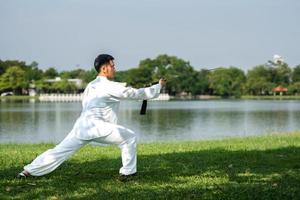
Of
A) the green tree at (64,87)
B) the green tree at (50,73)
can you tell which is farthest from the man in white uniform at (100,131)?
the green tree at (50,73)

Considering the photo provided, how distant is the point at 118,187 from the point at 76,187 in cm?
63

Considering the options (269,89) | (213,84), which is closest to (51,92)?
(213,84)

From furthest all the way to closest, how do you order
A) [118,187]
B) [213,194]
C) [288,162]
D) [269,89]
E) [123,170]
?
1. [269,89]
2. [288,162]
3. [123,170]
4. [118,187]
5. [213,194]

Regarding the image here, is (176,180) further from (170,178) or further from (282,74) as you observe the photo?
(282,74)

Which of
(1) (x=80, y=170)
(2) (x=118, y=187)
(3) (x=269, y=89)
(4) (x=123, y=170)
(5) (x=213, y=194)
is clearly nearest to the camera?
(5) (x=213, y=194)

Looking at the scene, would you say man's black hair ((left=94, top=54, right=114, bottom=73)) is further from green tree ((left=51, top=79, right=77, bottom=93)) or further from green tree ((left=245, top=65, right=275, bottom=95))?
green tree ((left=51, top=79, right=77, bottom=93))

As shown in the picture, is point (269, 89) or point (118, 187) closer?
point (118, 187)

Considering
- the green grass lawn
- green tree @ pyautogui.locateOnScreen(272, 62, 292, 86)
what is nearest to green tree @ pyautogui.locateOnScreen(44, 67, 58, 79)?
green tree @ pyautogui.locateOnScreen(272, 62, 292, 86)

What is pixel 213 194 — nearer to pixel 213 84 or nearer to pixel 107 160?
pixel 107 160

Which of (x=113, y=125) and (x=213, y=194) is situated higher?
(x=113, y=125)

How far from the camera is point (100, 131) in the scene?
322 inches

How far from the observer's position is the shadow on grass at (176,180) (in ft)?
23.5

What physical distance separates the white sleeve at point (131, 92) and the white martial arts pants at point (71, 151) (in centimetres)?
52

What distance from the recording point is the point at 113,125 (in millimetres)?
8289
